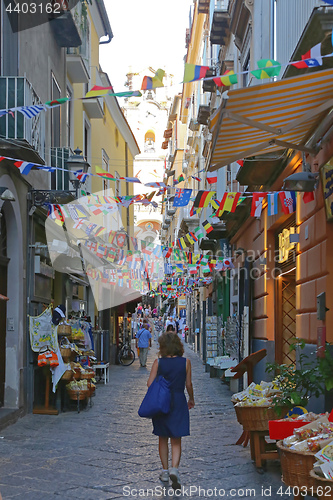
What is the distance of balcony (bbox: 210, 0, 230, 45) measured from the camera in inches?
689

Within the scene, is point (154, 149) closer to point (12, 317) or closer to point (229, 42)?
point (229, 42)

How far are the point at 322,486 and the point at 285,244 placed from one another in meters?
6.67

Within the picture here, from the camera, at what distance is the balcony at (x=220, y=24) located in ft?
57.4

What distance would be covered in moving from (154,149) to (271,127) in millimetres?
71540

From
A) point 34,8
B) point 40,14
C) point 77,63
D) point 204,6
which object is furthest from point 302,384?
point 204,6

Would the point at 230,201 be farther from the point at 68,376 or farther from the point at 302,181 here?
the point at 68,376

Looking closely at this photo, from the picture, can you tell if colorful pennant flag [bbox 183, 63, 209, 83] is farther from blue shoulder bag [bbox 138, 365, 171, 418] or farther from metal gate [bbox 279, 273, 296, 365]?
metal gate [bbox 279, 273, 296, 365]

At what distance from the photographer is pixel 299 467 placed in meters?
4.78

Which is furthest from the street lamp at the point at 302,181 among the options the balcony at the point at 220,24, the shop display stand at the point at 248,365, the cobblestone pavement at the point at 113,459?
the balcony at the point at 220,24

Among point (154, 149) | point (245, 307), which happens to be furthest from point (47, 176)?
point (154, 149)

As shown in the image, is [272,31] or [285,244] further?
[272,31]

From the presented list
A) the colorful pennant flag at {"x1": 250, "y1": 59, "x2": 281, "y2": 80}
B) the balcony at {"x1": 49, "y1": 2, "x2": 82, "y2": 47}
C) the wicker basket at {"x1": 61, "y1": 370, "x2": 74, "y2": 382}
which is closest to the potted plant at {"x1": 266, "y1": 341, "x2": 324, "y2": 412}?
the colorful pennant flag at {"x1": 250, "y1": 59, "x2": 281, "y2": 80}

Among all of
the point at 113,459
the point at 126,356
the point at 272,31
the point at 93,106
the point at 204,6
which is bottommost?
the point at 126,356

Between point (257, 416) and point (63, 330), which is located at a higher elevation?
point (63, 330)
